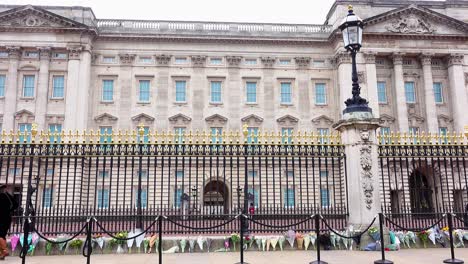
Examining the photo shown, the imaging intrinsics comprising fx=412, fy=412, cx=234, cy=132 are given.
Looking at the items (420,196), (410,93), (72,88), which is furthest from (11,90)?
(410,93)

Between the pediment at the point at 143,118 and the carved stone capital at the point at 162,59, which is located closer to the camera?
the pediment at the point at 143,118

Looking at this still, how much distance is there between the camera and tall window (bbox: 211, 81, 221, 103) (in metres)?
39.2

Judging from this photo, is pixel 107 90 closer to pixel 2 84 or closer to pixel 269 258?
pixel 2 84

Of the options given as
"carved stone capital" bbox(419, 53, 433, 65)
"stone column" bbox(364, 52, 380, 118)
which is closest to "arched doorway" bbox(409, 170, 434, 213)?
Result: "stone column" bbox(364, 52, 380, 118)

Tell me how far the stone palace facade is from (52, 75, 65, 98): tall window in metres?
0.09

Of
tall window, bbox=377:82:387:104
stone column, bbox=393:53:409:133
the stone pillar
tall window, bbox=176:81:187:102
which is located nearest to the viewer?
the stone pillar

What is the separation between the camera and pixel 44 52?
36906 mm

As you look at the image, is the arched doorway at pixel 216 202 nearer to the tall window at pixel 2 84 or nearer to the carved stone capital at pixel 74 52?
the carved stone capital at pixel 74 52

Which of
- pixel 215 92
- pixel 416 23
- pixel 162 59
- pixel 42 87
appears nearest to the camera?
pixel 42 87

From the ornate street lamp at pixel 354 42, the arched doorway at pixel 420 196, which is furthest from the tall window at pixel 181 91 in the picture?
the ornate street lamp at pixel 354 42

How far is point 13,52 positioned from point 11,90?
11.1 ft

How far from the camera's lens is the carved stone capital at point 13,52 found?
3630cm

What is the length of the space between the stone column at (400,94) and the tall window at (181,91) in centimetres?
2006

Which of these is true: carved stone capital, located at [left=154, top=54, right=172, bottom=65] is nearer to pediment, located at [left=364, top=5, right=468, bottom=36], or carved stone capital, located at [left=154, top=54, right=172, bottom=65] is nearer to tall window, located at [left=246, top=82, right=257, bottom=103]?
tall window, located at [left=246, top=82, right=257, bottom=103]
